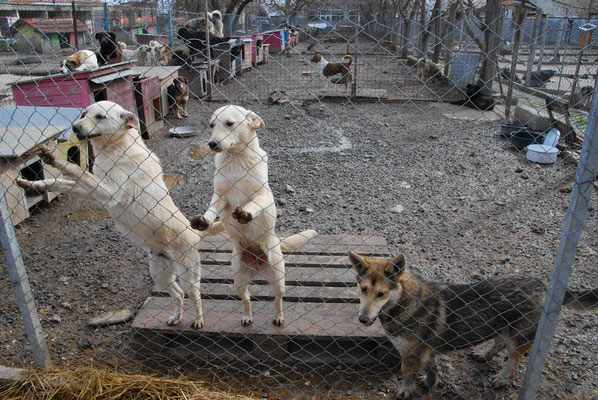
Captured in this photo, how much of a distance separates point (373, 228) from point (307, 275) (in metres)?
1.56

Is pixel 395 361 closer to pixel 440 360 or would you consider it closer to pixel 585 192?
pixel 440 360

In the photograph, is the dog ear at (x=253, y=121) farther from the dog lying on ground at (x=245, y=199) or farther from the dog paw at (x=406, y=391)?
the dog paw at (x=406, y=391)

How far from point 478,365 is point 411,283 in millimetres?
874

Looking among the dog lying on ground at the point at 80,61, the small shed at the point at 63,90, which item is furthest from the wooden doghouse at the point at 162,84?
the small shed at the point at 63,90

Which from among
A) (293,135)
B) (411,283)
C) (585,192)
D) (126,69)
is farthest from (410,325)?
(126,69)

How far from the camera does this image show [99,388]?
2588mm

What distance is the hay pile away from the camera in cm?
257

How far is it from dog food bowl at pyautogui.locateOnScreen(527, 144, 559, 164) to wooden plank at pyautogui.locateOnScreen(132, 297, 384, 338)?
484 cm

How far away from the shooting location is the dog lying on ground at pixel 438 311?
2.61 m

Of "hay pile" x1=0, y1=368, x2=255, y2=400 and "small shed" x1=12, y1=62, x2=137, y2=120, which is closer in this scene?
"hay pile" x1=0, y1=368, x2=255, y2=400

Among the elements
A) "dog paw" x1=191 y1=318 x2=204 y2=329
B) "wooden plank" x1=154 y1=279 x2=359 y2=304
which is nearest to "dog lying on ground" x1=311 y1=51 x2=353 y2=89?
"wooden plank" x1=154 y1=279 x2=359 y2=304

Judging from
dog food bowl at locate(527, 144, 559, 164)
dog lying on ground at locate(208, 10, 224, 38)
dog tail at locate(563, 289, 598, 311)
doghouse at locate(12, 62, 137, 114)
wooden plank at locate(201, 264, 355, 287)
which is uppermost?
dog lying on ground at locate(208, 10, 224, 38)

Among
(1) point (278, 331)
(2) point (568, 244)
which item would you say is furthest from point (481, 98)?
(2) point (568, 244)

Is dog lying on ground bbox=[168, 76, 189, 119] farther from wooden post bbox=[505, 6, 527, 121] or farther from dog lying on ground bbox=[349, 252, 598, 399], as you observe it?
dog lying on ground bbox=[349, 252, 598, 399]
